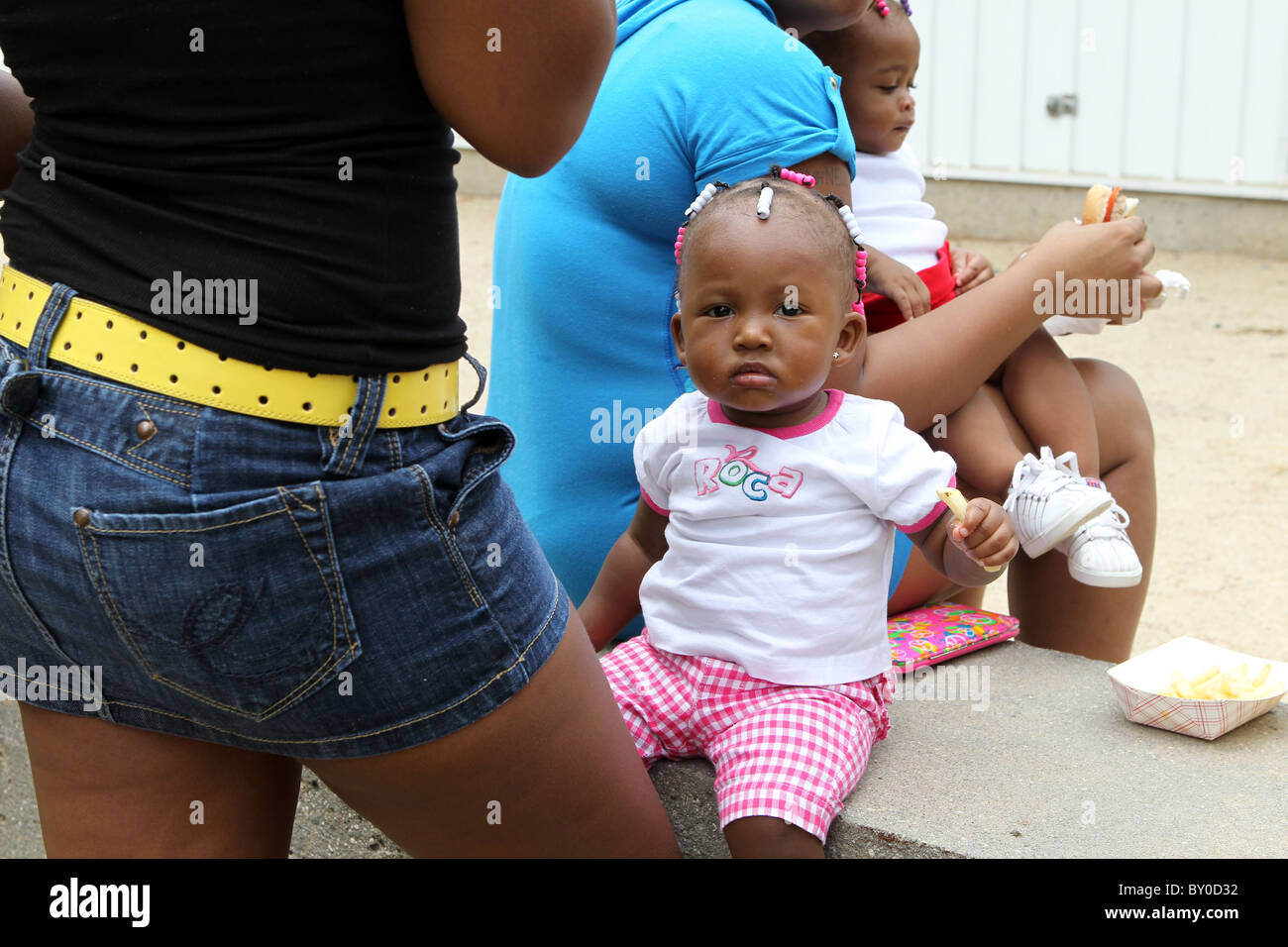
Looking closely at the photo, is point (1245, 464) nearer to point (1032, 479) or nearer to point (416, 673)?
point (1032, 479)

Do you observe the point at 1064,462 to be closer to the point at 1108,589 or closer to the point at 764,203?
the point at 1108,589

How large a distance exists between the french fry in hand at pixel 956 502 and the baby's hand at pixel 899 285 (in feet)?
1.78

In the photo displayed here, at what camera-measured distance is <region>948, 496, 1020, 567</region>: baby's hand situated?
5.21 feet

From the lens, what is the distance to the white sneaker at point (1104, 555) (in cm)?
196

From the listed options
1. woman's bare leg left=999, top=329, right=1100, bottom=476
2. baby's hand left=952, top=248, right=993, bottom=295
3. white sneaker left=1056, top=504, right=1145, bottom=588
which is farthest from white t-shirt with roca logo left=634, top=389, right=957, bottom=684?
baby's hand left=952, top=248, right=993, bottom=295

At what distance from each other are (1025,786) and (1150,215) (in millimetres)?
6259

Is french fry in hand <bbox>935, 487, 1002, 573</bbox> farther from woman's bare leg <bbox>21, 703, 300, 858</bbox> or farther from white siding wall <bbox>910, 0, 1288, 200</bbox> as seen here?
white siding wall <bbox>910, 0, 1288, 200</bbox>

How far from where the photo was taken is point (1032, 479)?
207cm

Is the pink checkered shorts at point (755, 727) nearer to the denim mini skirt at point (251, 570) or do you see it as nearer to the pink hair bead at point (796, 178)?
the denim mini skirt at point (251, 570)

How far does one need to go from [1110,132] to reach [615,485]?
6029 millimetres

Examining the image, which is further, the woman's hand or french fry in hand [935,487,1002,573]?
the woman's hand

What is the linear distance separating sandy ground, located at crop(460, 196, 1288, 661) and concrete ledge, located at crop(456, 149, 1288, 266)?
0.08 metres

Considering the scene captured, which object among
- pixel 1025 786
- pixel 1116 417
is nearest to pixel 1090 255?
pixel 1116 417

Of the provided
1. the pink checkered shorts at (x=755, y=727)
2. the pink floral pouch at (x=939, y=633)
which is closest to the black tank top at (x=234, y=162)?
the pink checkered shorts at (x=755, y=727)
